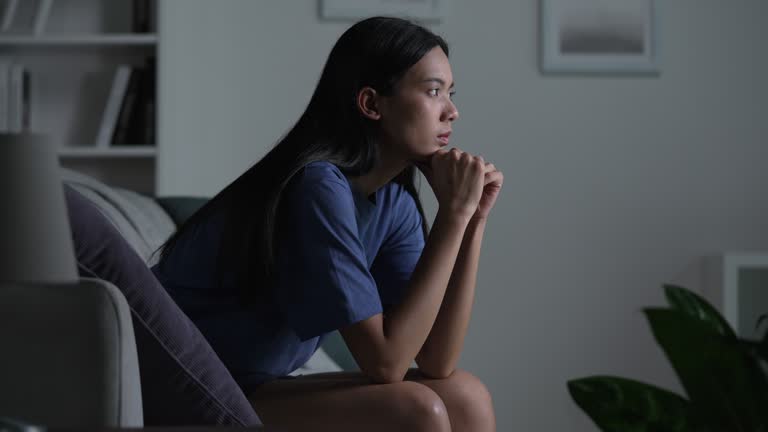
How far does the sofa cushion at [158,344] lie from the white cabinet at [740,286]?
217 cm

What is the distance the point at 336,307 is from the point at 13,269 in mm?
536

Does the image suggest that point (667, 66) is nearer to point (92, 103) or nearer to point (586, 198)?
point (586, 198)

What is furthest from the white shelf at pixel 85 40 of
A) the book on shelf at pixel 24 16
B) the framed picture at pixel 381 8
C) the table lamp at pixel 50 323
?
the table lamp at pixel 50 323

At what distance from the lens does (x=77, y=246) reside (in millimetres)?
930

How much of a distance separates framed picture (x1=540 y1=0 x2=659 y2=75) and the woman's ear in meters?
1.72

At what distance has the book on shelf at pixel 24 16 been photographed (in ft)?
9.21

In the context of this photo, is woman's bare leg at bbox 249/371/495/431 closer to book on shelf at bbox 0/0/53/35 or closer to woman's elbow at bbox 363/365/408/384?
woman's elbow at bbox 363/365/408/384

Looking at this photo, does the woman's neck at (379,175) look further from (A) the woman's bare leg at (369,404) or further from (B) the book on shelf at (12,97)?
(B) the book on shelf at (12,97)

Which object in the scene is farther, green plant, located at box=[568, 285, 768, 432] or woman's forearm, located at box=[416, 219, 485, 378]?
woman's forearm, located at box=[416, 219, 485, 378]

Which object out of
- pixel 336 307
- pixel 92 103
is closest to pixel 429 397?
pixel 336 307

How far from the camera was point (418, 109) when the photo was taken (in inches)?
57.6

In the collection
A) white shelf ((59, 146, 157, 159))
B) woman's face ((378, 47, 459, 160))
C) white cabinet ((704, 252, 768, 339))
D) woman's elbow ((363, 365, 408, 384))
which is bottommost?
white cabinet ((704, 252, 768, 339))

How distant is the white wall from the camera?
3068mm

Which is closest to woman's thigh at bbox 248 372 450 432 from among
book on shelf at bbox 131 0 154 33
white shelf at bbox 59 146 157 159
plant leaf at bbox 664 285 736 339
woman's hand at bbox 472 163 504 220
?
woman's hand at bbox 472 163 504 220
